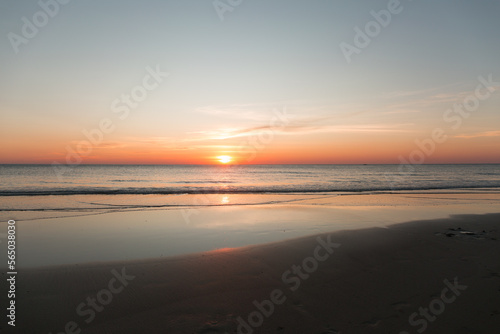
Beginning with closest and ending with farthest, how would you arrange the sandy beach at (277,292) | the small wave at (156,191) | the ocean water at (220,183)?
the sandy beach at (277,292)
the small wave at (156,191)
the ocean water at (220,183)

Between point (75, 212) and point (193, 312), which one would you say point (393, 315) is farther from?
point (75, 212)

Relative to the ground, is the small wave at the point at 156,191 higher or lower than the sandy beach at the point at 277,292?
higher

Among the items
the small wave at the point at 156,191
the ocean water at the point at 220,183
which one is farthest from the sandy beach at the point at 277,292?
the ocean water at the point at 220,183

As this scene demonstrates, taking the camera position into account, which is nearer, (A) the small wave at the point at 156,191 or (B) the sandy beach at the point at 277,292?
(B) the sandy beach at the point at 277,292

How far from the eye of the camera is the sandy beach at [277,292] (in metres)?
5.09

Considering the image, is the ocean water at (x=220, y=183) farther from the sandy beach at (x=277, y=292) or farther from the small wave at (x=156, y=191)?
the sandy beach at (x=277, y=292)

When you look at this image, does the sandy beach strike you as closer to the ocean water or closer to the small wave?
the small wave

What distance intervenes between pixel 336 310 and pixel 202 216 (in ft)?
37.3

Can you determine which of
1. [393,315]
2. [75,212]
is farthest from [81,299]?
[75,212]

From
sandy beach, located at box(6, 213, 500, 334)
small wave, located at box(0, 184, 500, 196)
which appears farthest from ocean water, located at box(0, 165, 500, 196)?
sandy beach, located at box(6, 213, 500, 334)

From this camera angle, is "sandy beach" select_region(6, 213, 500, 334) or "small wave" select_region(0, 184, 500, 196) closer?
A: "sandy beach" select_region(6, 213, 500, 334)

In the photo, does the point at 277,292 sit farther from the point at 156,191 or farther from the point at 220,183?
the point at 220,183

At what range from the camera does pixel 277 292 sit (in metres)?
6.32

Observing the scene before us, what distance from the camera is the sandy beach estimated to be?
5.09 m
